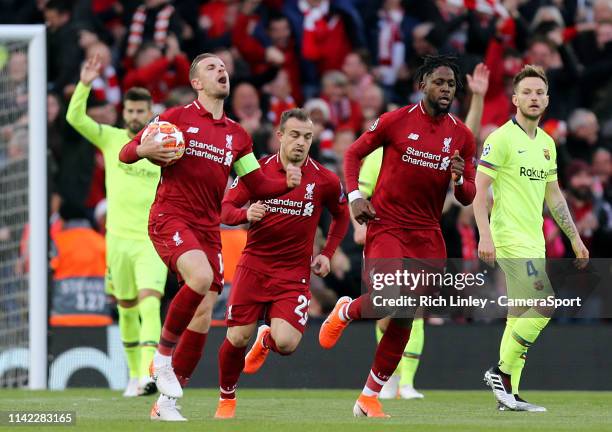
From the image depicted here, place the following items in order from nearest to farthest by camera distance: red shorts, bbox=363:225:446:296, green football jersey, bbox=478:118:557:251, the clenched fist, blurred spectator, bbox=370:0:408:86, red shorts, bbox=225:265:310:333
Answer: the clenched fist → red shorts, bbox=225:265:310:333 → red shorts, bbox=363:225:446:296 → green football jersey, bbox=478:118:557:251 → blurred spectator, bbox=370:0:408:86

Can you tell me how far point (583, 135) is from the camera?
1691cm

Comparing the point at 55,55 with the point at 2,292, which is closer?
the point at 2,292

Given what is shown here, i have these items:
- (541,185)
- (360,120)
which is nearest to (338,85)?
(360,120)

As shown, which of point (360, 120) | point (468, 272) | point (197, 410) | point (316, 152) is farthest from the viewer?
point (360, 120)

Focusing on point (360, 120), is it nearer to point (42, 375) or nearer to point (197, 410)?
point (42, 375)

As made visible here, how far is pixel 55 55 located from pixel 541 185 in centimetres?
818

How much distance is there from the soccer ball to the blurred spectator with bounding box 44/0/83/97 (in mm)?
7455

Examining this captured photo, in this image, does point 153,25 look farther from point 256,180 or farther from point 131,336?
point 256,180

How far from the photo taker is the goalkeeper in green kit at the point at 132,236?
13047mm

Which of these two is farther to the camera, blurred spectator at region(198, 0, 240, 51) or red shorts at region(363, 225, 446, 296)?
blurred spectator at region(198, 0, 240, 51)

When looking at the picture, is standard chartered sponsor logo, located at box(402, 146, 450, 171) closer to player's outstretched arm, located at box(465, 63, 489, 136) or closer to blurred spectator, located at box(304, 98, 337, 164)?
player's outstretched arm, located at box(465, 63, 489, 136)

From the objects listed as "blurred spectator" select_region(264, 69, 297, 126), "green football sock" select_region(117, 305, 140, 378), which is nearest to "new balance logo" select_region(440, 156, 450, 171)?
"green football sock" select_region(117, 305, 140, 378)

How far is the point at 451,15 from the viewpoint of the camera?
18.5m

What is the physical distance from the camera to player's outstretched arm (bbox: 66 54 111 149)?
1274 centimetres
